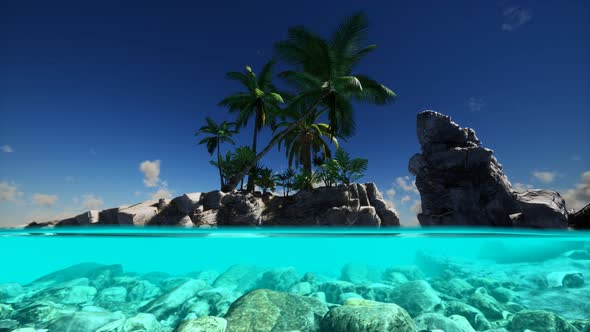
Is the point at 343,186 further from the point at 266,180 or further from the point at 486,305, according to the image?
the point at 486,305

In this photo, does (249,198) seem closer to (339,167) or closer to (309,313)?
(339,167)

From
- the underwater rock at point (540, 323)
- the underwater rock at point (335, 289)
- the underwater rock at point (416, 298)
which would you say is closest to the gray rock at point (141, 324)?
the underwater rock at point (335, 289)

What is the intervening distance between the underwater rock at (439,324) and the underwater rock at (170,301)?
16.5 ft

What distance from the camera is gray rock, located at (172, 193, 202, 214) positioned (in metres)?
17.2

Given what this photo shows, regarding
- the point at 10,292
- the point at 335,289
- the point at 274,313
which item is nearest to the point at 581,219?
the point at 335,289

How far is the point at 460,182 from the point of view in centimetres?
2061

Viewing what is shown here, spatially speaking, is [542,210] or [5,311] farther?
[542,210]

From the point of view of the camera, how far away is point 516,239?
9.54 metres

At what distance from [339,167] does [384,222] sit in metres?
5.23

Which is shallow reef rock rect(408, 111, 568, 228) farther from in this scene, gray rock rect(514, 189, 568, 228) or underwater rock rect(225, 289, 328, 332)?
underwater rock rect(225, 289, 328, 332)

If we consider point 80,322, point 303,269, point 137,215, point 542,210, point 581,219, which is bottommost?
point 303,269

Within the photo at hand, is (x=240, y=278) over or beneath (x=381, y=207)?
beneath

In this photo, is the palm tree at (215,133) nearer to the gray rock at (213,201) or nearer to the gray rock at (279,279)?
the gray rock at (213,201)

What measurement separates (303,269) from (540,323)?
25.7 ft
